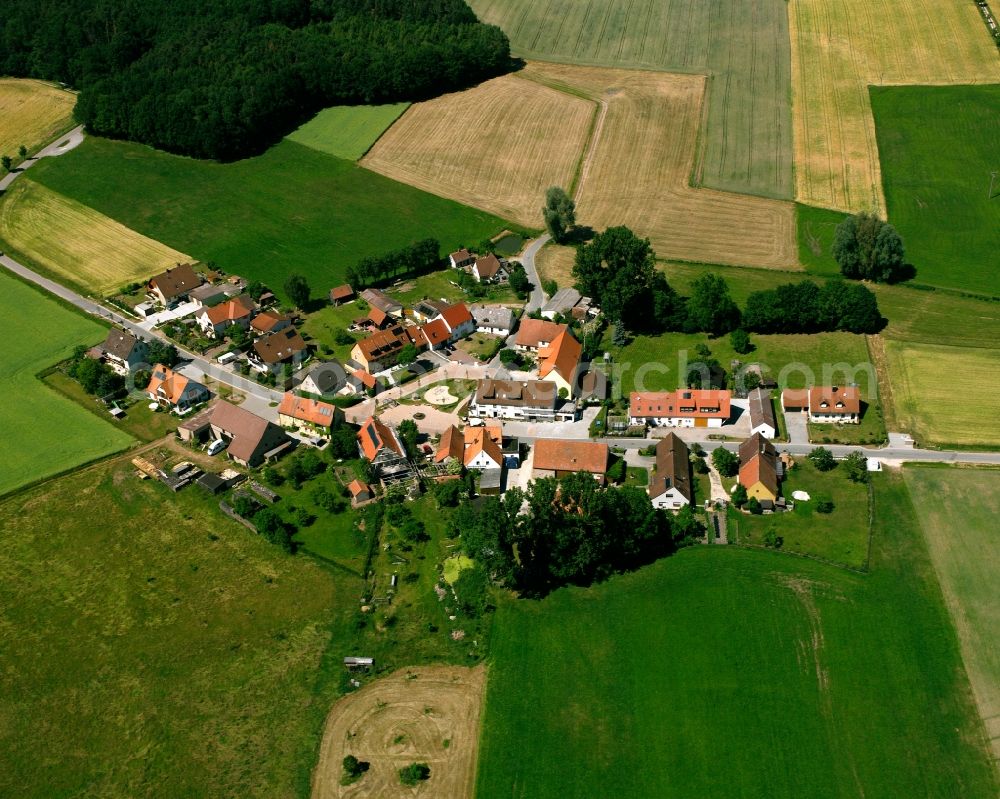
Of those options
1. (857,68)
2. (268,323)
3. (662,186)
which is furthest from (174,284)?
(857,68)

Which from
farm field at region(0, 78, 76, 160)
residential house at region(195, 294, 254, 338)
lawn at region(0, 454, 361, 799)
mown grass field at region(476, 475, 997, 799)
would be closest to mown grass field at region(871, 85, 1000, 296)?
mown grass field at region(476, 475, 997, 799)

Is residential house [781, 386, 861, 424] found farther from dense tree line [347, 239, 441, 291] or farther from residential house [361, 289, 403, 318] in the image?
dense tree line [347, 239, 441, 291]

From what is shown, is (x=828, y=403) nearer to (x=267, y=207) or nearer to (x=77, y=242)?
(x=267, y=207)

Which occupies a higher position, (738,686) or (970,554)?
(970,554)

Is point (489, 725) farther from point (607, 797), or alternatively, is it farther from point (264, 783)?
point (264, 783)

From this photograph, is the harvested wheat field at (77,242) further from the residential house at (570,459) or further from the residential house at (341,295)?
the residential house at (570,459)

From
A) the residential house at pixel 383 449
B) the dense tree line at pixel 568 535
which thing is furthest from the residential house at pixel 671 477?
the residential house at pixel 383 449

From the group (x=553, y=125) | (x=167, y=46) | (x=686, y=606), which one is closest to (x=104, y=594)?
(x=686, y=606)
